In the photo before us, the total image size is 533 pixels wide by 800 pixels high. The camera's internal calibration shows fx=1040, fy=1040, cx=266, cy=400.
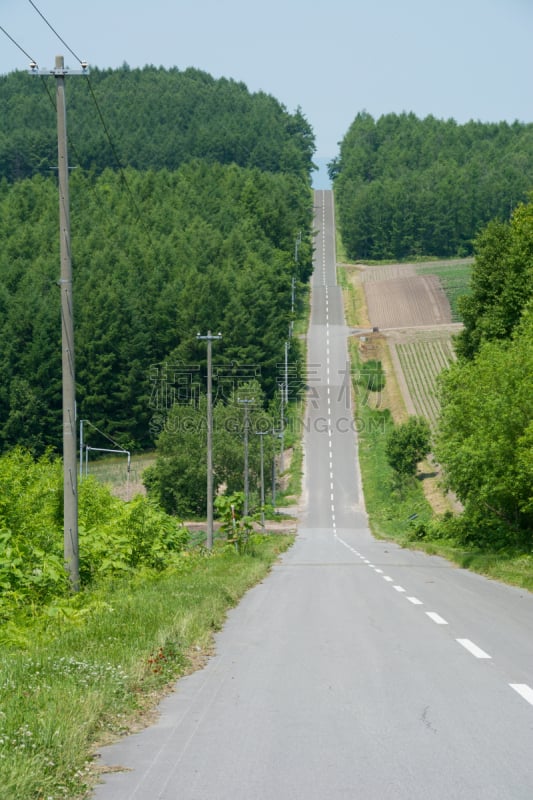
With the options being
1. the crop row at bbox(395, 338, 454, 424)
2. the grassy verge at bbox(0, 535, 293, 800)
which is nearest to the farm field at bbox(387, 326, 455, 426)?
the crop row at bbox(395, 338, 454, 424)

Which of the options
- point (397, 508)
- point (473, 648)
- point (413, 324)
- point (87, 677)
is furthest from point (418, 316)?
point (87, 677)

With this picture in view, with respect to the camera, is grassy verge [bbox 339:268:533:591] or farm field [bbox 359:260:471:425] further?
farm field [bbox 359:260:471:425]

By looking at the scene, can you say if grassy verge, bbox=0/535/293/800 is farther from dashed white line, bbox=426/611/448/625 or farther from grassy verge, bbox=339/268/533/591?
grassy verge, bbox=339/268/533/591

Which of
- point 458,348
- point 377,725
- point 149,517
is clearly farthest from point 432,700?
point 458,348

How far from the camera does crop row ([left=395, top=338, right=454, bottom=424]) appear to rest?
331 ft

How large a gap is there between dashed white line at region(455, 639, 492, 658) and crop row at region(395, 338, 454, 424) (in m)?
83.8

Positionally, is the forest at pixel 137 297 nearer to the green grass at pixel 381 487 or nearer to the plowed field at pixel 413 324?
the green grass at pixel 381 487

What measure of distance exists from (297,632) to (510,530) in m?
21.3

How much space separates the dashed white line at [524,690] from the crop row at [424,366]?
8680 centimetres

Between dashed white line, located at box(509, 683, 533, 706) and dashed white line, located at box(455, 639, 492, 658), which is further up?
dashed white line, located at box(509, 683, 533, 706)

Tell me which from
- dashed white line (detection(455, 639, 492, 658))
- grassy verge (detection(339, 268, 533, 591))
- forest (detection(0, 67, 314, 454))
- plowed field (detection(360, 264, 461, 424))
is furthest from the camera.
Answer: plowed field (detection(360, 264, 461, 424))

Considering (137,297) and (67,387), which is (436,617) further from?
(137,297)

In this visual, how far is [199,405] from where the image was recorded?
298 feet

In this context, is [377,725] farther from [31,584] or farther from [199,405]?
[199,405]
